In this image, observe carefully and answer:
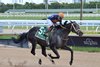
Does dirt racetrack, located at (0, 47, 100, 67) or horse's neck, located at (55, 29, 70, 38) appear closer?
dirt racetrack, located at (0, 47, 100, 67)

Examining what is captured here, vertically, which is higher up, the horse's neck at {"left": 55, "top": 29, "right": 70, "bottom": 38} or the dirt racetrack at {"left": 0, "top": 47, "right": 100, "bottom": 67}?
the horse's neck at {"left": 55, "top": 29, "right": 70, "bottom": 38}

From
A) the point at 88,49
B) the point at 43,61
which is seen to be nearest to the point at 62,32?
the point at 43,61

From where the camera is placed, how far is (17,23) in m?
26.7

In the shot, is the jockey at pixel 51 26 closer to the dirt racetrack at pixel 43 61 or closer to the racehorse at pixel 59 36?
the racehorse at pixel 59 36

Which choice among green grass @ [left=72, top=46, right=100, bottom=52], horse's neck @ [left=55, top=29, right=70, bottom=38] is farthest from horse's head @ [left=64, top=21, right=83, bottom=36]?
green grass @ [left=72, top=46, right=100, bottom=52]

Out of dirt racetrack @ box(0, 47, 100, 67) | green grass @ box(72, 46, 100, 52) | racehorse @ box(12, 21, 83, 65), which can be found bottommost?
green grass @ box(72, 46, 100, 52)

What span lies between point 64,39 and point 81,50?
4.98 metres

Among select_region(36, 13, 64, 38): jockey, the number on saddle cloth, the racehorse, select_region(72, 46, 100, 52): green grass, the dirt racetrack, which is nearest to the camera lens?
the dirt racetrack

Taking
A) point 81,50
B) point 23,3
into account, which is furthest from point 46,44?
point 23,3

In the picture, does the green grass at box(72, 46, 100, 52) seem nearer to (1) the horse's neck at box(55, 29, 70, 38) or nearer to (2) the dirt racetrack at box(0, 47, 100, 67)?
(2) the dirt racetrack at box(0, 47, 100, 67)

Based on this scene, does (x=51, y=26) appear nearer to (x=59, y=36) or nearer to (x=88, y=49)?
(x=59, y=36)

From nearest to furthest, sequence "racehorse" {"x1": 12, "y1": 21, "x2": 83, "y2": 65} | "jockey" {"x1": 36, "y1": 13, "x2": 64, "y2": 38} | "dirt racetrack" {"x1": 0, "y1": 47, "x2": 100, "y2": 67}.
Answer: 1. "dirt racetrack" {"x1": 0, "y1": 47, "x2": 100, "y2": 67}
2. "racehorse" {"x1": 12, "y1": 21, "x2": 83, "y2": 65}
3. "jockey" {"x1": 36, "y1": 13, "x2": 64, "y2": 38}

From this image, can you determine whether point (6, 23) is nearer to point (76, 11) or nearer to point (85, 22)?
point (85, 22)

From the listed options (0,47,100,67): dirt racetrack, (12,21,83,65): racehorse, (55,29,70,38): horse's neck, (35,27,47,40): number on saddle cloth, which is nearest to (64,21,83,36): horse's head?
(12,21,83,65): racehorse
